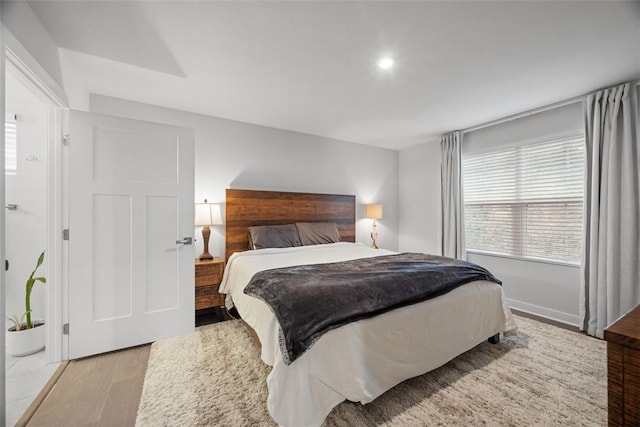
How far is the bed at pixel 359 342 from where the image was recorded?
4.58 feet

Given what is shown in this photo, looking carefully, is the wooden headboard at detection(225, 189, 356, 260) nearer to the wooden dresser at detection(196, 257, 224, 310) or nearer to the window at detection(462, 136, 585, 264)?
the wooden dresser at detection(196, 257, 224, 310)

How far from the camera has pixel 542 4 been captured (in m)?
1.58

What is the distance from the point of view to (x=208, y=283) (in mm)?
2863

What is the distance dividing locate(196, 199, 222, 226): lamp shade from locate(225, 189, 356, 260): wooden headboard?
26 cm

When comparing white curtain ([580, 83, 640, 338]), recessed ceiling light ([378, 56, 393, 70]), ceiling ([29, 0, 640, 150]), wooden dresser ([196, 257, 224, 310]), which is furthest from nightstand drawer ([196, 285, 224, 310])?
white curtain ([580, 83, 640, 338])

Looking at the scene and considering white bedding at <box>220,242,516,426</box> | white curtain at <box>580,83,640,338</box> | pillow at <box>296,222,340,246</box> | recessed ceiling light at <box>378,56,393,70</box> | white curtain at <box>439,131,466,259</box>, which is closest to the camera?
white bedding at <box>220,242,516,426</box>

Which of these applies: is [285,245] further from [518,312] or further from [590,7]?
[590,7]

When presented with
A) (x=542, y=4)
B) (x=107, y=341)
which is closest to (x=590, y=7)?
(x=542, y=4)

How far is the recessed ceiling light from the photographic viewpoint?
2133 millimetres

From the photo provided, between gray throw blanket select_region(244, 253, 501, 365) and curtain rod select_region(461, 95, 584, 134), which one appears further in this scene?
curtain rod select_region(461, 95, 584, 134)

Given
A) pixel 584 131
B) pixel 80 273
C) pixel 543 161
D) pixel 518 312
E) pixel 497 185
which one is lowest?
pixel 518 312

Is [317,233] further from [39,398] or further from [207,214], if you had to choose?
[39,398]

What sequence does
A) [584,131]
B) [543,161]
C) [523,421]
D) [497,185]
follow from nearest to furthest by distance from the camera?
[523,421]
[584,131]
[543,161]
[497,185]

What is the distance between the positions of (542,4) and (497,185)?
2.50 m
